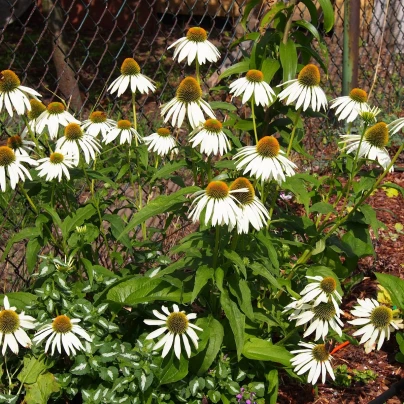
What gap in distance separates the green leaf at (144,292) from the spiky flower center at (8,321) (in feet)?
1.13

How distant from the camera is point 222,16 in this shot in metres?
9.35

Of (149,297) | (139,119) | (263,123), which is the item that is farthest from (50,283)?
(139,119)

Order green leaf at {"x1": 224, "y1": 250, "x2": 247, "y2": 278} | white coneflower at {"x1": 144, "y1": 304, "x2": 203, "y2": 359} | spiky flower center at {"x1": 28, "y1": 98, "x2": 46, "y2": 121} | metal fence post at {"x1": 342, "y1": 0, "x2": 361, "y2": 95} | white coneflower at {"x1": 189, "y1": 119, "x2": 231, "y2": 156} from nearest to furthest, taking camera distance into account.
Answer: green leaf at {"x1": 224, "y1": 250, "x2": 247, "y2": 278} → white coneflower at {"x1": 144, "y1": 304, "x2": 203, "y2": 359} → white coneflower at {"x1": 189, "y1": 119, "x2": 231, "y2": 156} → spiky flower center at {"x1": 28, "y1": 98, "x2": 46, "y2": 121} → metal fence post at {"x1": 342, "y1": 0, "x2": 361, "y2": 95}

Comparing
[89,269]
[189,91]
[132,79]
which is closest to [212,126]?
[189,91]

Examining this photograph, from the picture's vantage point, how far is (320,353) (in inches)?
91.5

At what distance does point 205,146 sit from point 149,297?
0.56 meters

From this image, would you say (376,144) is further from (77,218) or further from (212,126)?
(77,218)

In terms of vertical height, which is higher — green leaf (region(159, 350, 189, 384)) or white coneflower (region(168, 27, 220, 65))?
white coneflower (region(168, 27, 220, 65))

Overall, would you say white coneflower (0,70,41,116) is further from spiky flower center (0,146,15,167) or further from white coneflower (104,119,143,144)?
white coneflower (104,119,143,144)

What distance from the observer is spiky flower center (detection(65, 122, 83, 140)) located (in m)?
2.41

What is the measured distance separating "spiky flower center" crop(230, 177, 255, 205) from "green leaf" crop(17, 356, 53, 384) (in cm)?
97

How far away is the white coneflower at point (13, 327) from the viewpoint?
2254 mm

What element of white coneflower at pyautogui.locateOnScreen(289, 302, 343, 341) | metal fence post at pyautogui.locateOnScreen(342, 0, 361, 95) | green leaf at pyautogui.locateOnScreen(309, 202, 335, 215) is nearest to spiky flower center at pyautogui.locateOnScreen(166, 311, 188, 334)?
white coneflower at pyautogui.locateOnScreen(289, 302, 343, 341)

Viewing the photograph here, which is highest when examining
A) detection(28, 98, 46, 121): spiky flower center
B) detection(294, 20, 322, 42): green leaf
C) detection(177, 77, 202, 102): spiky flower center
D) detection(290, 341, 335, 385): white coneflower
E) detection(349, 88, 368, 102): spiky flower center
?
detection(294, 20, 322, 42): green leaf
